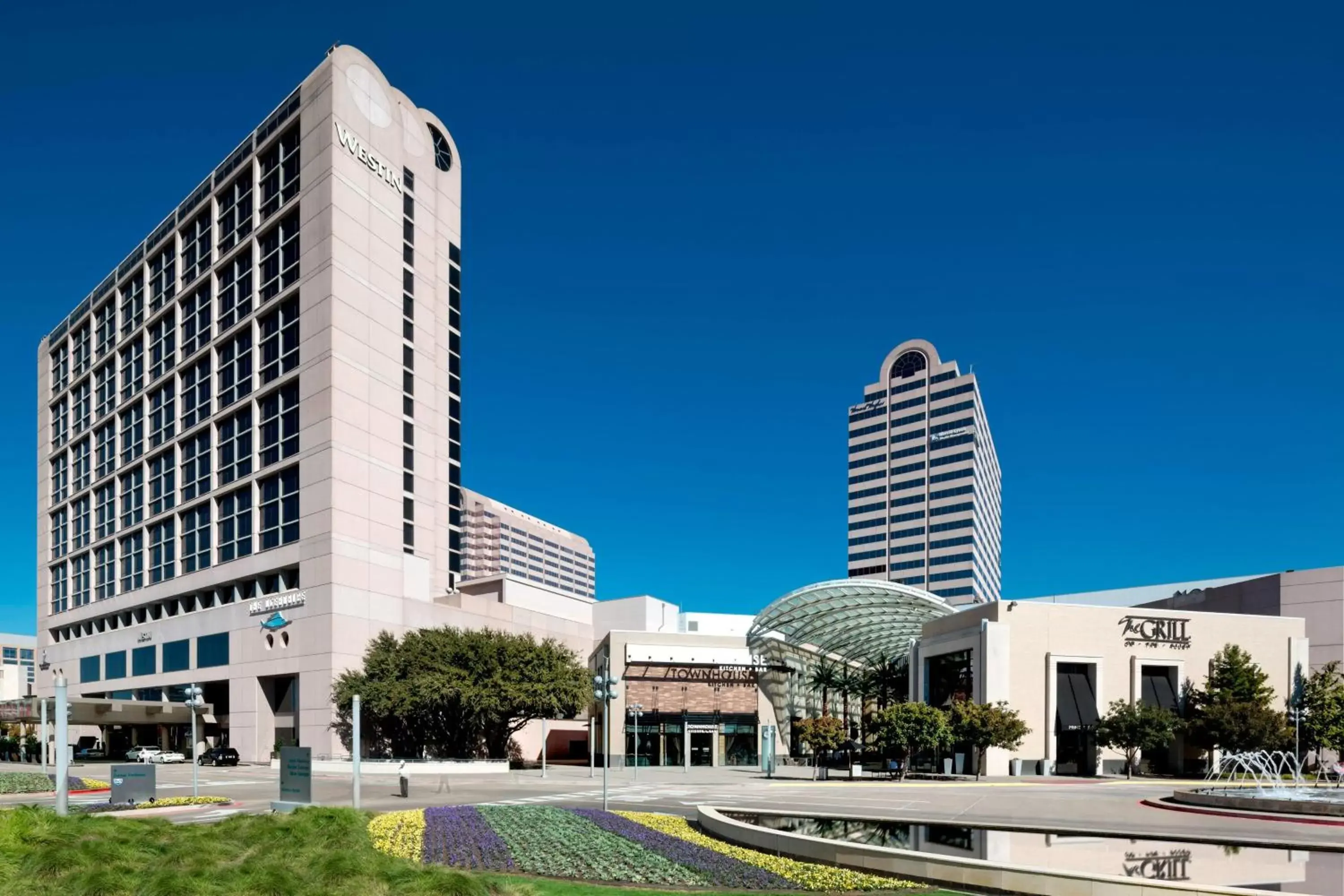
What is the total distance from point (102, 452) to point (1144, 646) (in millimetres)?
98811

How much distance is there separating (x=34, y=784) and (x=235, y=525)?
153 feet

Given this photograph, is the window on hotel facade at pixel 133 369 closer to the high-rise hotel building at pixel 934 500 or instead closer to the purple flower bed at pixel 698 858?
the purple flower bed at pixel 698 858

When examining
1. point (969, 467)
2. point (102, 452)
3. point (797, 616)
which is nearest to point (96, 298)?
point (102, 452)

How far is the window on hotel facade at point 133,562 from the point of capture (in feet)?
328

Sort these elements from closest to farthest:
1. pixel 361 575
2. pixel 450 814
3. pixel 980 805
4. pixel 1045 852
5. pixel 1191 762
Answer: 1. pixel 1045 852
2. pixel 450 814
3. pixel 980 805
4. pixel 1191 762
5. pixel 361 575

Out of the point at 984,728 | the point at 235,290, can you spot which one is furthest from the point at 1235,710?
the point at 235,290

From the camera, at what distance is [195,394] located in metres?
94.1

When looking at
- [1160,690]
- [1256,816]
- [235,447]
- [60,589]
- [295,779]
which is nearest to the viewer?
[295,779]

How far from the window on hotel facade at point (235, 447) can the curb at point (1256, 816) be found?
71.9 m

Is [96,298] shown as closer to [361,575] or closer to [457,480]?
[457,480]

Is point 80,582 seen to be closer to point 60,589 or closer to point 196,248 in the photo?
point 60,589

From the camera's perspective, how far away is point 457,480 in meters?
95.8

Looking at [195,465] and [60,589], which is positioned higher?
[195,465]

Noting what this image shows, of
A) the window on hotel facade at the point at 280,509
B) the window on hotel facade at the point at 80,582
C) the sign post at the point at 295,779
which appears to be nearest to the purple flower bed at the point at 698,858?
the sign post at the point at 295,779
